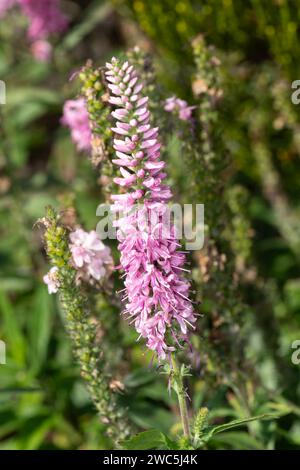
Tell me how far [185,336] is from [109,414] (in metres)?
0.60

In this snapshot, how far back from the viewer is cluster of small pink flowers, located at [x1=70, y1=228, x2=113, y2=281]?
2688mm

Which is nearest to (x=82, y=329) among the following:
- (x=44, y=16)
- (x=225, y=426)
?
(x=225, y=426)

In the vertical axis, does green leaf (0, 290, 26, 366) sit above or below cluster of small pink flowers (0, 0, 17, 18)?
below

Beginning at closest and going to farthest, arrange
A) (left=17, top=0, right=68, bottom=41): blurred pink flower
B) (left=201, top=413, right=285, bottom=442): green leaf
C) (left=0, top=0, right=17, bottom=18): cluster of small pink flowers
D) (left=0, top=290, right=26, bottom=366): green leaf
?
(left=201, top=413, right=285, bottom=442): green leaf, (left=0, top=290, right=26, bottom=366): green leaf, (left=17, top=0, right=68, bottom=41): blurred pink flower, (left=0, top=0, right=17, bottom=18): cluster of small pink flowers

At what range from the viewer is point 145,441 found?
2.57 metres

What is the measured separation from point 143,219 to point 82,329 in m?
0.67

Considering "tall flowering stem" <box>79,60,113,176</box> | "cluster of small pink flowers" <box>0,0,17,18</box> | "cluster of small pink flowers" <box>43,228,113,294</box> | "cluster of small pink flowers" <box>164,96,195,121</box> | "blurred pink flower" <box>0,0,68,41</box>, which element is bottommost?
"cluster of small pink flowers" <box>43,228,113,294</box>

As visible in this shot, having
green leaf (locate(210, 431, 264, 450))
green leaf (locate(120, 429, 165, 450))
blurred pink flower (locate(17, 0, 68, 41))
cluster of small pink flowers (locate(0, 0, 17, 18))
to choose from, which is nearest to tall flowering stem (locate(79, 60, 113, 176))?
green leaf (locate(120, 429, 165, 450))

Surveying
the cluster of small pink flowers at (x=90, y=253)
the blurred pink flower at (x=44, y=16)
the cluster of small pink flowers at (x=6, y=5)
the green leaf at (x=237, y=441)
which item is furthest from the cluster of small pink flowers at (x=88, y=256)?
the cluster of small pink flowers at (x=6, y=5)

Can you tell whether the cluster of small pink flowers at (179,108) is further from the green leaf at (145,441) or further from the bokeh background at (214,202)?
the green leaf at (145,441)

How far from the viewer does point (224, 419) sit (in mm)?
3461

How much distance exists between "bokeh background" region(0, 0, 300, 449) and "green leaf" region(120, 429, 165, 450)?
399 millimetres

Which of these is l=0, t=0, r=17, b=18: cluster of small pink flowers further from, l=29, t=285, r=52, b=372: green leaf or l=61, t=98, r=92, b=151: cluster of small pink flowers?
l=29, t=285, r=52, b=372: green leaf
